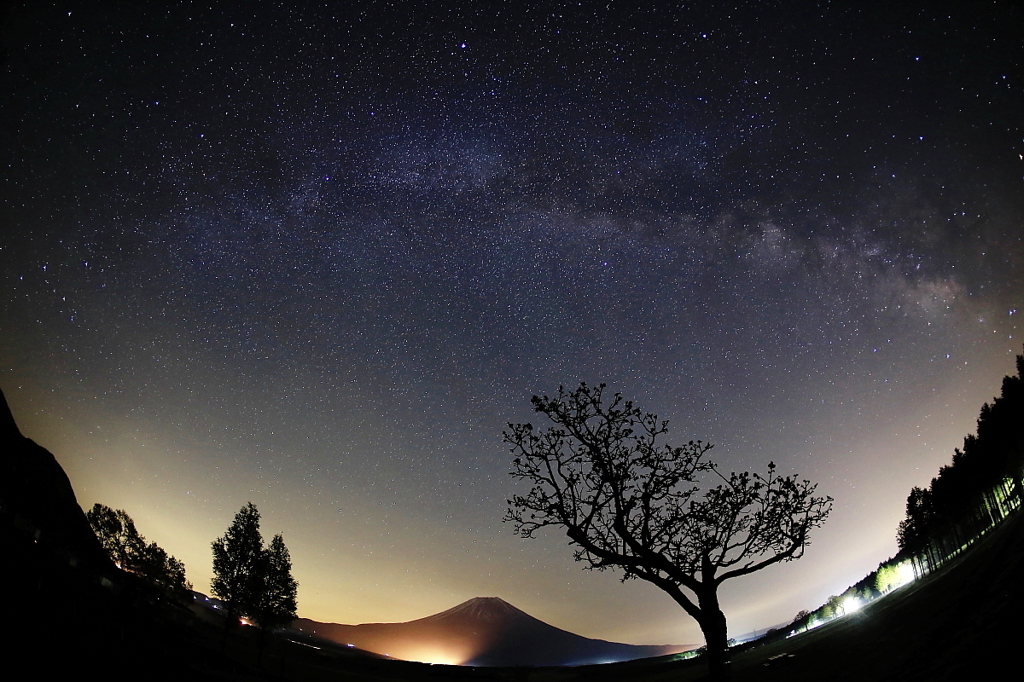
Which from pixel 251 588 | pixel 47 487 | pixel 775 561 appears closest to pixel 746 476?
pixel 775 561

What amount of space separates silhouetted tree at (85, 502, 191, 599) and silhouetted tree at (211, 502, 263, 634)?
21.6 metres

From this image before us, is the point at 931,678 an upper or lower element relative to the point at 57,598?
lower

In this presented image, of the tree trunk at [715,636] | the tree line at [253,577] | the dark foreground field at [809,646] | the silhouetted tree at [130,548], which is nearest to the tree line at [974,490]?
the dark foreground field at [809,646]

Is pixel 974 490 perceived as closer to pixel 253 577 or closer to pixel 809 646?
pixel 809 646

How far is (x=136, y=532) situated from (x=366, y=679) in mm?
42686

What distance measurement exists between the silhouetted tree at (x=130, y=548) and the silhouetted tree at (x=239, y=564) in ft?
70.8

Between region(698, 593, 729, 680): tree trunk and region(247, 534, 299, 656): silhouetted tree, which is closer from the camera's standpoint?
region(698, 593, 729, 680): tree trunk

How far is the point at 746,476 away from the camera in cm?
1716

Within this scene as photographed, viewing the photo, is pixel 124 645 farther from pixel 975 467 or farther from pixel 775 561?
pixel 975 467

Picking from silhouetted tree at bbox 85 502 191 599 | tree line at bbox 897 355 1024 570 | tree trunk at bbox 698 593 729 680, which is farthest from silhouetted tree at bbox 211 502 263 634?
tree line at bbox 897 355 1024 570

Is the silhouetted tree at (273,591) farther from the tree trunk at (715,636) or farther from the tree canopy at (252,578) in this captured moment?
the tree trunk at (715,636)

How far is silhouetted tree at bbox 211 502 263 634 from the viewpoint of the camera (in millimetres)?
44312

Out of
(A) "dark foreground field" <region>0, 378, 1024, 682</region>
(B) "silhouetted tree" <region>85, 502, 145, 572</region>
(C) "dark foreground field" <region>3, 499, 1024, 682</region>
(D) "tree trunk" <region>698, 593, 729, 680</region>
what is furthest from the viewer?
(B) "silhouetted tree" <region>85, 502, 145, 572</region>

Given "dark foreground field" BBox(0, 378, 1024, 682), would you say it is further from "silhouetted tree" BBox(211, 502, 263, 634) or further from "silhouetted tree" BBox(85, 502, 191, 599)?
"silhouetted tree" BBox(85, 502, 191, 599)
